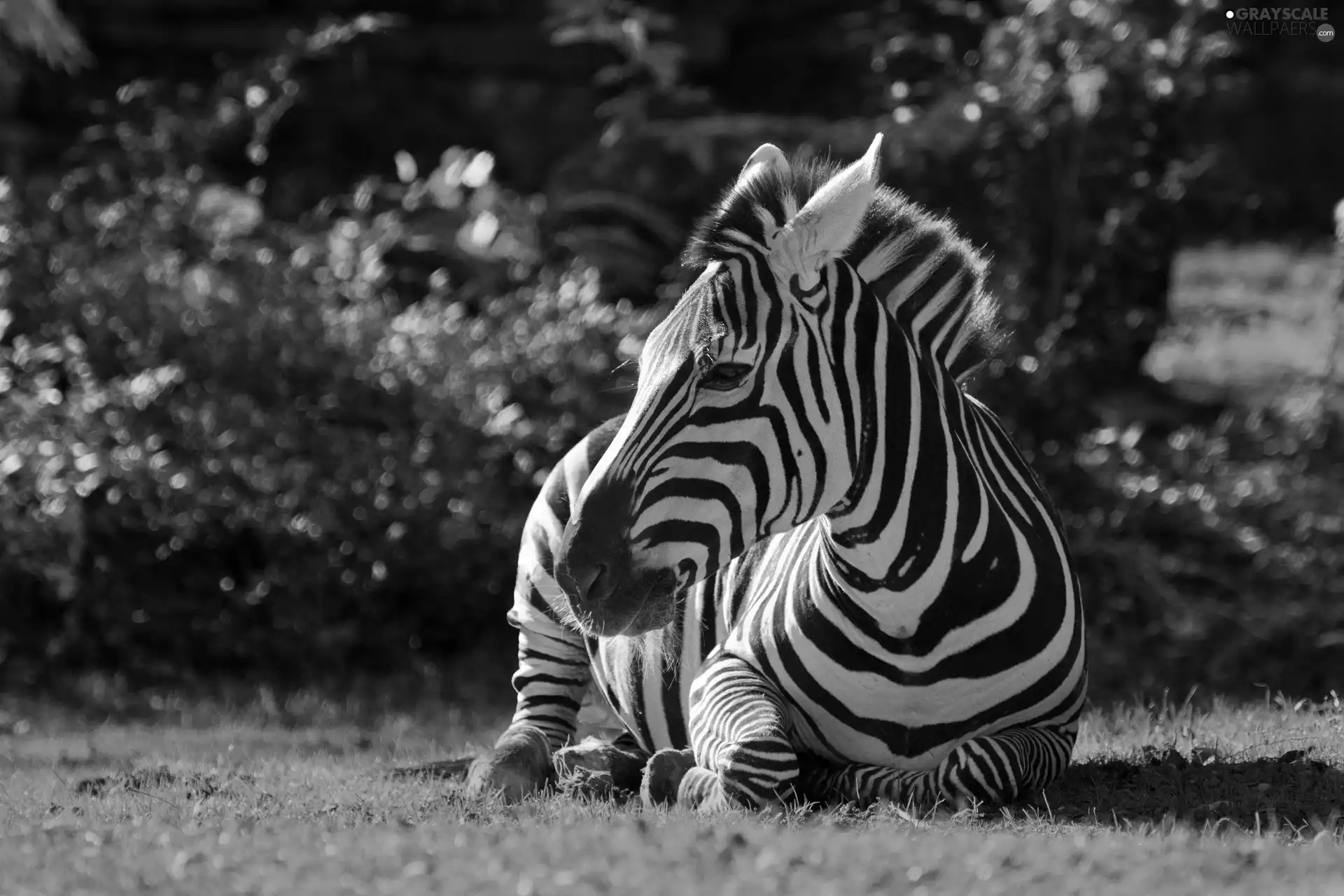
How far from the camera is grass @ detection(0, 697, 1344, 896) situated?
3.75m

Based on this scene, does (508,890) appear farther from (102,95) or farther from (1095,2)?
(102,95)

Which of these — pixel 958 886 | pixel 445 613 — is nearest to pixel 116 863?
pixel 958 886

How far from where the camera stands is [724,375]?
4609mm

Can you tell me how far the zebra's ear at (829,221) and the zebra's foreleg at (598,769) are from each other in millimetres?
1873

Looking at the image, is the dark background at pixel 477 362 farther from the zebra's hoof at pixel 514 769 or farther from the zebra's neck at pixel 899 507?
the zebra's neck at pixel 899 507

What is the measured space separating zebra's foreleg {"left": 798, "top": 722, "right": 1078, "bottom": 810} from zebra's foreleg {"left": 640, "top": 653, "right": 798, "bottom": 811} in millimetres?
168

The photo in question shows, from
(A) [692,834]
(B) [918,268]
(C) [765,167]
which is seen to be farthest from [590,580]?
(B) [918,268]

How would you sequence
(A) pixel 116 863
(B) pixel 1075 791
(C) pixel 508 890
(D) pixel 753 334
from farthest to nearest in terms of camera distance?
(B) pixel 1075 791 < (D) pixel 753 334 < (A) pixel 116 863 < (C) pixel 508 890

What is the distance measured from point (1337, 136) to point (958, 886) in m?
17.9

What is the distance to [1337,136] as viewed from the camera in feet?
63.0

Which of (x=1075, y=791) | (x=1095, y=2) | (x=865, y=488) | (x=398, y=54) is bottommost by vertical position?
(x=1075, y=791)

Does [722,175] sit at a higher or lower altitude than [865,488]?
higher

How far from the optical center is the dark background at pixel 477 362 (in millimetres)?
10008

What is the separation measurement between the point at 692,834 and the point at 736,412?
123 cm
